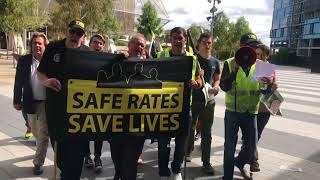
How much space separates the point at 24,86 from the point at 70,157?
204 cm

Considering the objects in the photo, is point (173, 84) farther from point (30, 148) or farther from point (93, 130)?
point (30, 148)

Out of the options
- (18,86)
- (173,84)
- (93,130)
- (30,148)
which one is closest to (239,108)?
(173,84)

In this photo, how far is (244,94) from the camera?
4.97 m

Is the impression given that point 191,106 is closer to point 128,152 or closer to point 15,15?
point 128,152

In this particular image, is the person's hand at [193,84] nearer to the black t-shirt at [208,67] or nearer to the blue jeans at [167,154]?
the blue jeans at [167,154]

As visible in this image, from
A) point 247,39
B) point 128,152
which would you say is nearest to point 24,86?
point 128,152

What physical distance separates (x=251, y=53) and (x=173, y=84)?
110 centimetres

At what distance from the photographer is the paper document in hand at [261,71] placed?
197 inches

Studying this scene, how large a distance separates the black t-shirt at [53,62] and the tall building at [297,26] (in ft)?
242

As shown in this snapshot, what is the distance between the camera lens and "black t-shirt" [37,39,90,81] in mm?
3907

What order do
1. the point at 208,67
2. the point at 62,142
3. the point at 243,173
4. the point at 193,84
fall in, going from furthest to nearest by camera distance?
the point at 208,67, the point at 243,173, the point at 193,84, the point at 62,142

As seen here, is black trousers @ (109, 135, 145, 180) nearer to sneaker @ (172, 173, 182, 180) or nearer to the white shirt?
sneaker @ (172, 173, 182, 180)

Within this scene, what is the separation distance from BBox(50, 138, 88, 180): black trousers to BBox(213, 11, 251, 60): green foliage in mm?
51386

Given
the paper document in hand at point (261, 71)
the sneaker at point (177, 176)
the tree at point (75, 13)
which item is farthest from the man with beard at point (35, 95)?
the tree at point (75, 13)
